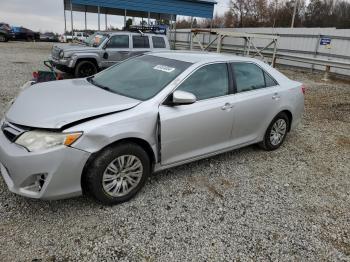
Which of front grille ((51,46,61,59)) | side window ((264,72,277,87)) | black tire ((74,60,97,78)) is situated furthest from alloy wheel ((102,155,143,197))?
front grille ((51,46,61,59))

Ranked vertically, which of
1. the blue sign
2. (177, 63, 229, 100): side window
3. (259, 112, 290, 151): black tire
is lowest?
(259, 112, 290, 151): black tire

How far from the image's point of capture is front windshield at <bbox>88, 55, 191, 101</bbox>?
3846 mm

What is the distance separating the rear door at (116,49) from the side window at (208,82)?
7.11m

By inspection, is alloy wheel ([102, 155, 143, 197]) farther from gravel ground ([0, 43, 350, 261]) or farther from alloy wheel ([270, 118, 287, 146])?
alloy wheel ([270, 118, 287, 146])

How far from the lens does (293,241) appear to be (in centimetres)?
323

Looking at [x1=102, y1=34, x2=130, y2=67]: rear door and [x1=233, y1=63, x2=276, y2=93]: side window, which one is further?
[x1=102, y1=34, x2=130, y2=67]: rear door

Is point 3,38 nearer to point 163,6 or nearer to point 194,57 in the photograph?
point 163,6

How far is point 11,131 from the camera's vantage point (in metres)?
3.16

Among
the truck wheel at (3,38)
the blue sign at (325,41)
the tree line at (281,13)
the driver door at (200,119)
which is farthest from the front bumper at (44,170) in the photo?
the tree line at (281,13)

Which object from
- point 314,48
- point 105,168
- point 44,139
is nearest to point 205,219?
point 105,168

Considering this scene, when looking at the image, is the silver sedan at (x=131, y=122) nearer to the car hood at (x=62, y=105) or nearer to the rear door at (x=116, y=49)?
the car hood at (x=62, y=105)

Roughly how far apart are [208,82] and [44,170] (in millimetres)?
2237

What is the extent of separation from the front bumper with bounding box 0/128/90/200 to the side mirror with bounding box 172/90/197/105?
113cm

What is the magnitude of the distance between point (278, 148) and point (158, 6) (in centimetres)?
2213
